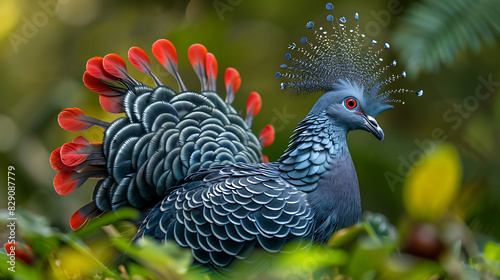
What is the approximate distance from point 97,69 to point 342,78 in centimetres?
58

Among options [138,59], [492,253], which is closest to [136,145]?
[138,59]

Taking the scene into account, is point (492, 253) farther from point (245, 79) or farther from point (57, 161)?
point (245, 79)

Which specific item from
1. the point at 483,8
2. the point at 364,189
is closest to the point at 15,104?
the point at 364,189

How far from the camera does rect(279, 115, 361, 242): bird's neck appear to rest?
1.07 metres

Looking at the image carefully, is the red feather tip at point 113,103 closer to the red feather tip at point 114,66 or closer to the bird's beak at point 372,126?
the red feather tip at point 114,66

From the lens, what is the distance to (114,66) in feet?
3.91

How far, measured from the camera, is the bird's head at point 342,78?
1152mm

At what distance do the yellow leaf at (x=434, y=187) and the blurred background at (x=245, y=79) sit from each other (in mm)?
1279

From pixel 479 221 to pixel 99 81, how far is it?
1.13 meters

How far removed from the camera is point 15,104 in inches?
87.0

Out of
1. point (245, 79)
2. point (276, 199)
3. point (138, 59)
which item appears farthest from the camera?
point (245, 79)

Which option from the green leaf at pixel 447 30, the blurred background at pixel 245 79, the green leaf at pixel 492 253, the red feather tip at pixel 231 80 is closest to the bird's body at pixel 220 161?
the red feather tip at pixel 231 80

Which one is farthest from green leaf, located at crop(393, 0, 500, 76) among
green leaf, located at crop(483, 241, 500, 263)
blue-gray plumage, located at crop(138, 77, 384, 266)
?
green leaf, located at crop(483, 241, 500, 263)

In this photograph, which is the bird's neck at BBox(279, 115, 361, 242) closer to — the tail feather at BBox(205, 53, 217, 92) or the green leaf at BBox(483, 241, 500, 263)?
the tail feather at BBox(205, 53, 217, 92)
